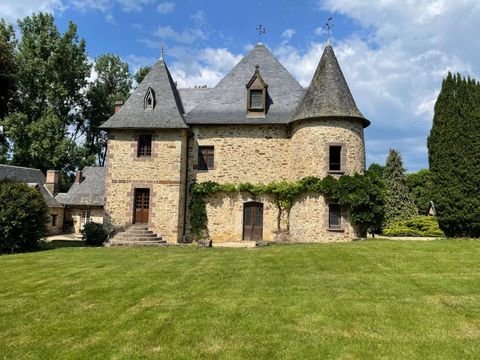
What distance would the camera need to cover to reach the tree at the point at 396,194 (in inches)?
1021

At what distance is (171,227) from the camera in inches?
722

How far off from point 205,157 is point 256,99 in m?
3.96

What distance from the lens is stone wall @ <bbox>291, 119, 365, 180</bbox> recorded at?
17.2 m

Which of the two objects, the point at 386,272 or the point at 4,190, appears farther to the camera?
the point at 4,190

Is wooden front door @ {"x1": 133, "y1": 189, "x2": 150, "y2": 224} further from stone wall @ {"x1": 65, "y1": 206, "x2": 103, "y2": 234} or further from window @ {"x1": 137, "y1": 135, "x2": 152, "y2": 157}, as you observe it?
stone wall @ {"x1": 65, "y1": 206, "x2": 103, "y2": 234}

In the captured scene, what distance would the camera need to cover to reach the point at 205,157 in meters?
19.4

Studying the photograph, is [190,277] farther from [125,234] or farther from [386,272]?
[125,234]

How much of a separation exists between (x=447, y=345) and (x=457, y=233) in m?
12.1

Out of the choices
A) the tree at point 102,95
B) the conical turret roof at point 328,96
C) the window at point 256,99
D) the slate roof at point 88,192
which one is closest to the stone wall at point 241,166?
the window at point 256,99

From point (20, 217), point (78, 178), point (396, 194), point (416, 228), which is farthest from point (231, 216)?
point (78, 178)

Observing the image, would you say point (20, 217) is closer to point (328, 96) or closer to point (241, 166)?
point (241, 166)

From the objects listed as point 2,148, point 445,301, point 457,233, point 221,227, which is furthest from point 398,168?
point 2,148

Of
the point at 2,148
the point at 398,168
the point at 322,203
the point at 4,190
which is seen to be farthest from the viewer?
the point at 2,148

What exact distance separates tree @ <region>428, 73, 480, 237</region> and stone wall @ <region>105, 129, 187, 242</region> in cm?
1145
